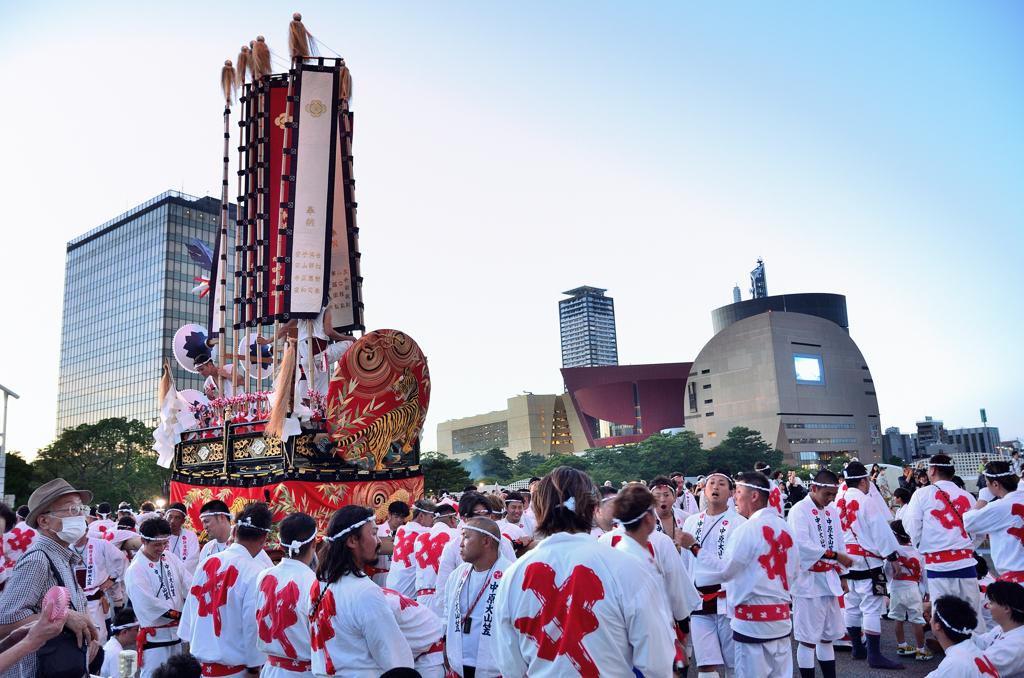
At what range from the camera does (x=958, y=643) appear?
394 cm

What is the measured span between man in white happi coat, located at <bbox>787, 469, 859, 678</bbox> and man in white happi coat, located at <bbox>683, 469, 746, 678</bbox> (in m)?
0.90

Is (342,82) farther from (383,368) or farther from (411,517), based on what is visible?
(411,517)

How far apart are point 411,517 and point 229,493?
143 inches

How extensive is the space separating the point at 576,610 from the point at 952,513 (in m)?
6.04

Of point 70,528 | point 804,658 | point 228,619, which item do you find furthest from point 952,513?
point 70,528

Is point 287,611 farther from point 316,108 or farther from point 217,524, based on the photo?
point 316,108

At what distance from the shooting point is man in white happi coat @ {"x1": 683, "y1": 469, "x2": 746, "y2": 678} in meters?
5.72

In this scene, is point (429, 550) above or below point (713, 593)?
above

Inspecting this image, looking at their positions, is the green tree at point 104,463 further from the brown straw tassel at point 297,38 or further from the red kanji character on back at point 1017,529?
the red kanji character on back at point 1017,529

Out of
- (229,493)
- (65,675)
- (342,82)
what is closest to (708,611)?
(65,675)

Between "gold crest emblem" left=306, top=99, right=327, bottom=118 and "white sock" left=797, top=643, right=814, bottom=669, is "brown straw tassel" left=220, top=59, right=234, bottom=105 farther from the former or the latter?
"white sock" left=797, top=643, right=814, bottom=669

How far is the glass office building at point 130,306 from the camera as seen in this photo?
71812mm

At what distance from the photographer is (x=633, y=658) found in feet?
9.09

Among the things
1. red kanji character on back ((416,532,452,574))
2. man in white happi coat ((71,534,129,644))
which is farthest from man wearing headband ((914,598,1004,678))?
man in white happi coat ((71,534,129,644))
